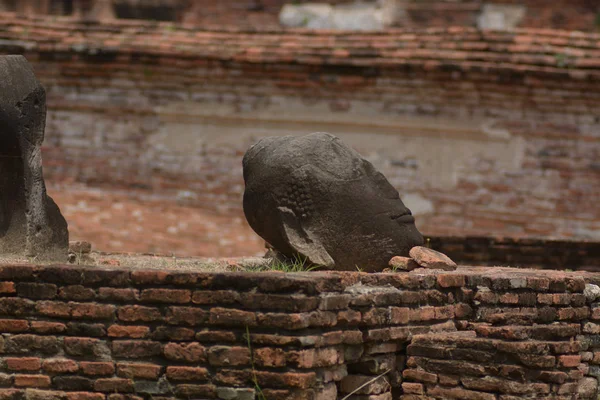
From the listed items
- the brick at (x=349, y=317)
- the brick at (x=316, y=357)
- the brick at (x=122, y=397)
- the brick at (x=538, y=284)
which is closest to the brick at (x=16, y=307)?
the brick at (x=122, y=397)

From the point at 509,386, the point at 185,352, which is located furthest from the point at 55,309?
the point at 509,386

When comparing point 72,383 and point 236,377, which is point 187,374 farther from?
point 72,383

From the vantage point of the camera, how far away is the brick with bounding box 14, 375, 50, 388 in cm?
473

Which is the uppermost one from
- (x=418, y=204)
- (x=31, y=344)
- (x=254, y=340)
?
(x=254, y=340)

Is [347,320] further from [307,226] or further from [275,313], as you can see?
[307,226]

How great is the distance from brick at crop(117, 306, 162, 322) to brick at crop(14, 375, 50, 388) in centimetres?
46

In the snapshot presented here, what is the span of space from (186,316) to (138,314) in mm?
233

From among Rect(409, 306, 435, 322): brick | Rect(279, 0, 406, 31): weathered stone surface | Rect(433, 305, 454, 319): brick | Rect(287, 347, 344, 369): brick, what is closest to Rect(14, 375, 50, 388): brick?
Rect(287, 347, 344, 369): brick

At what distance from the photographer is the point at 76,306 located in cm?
472

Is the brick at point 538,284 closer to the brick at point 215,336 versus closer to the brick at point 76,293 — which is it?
the brick at point 215,336

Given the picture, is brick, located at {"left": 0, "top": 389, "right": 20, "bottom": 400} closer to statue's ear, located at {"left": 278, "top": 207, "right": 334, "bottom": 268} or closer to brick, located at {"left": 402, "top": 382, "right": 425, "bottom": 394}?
statue's ear, located at {"left": 278, "top": 207, "right": 334, "bottom": 268}

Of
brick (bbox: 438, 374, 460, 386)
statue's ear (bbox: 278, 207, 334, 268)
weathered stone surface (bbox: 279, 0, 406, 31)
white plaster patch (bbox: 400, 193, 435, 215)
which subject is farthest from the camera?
weathered stone surface (bbox: 279, 0, 406, 31)

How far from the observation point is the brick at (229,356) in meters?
4.50

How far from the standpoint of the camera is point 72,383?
4.70m
